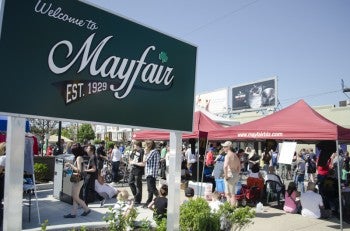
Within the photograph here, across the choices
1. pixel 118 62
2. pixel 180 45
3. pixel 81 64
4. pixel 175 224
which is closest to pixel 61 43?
pixel 81 64

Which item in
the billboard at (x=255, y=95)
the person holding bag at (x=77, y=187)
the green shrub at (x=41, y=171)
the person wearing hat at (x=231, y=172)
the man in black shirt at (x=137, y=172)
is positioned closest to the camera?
the person holding bag at (x=77, y=187)

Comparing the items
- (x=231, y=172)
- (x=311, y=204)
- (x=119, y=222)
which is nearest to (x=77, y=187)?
(x=231, y=172)

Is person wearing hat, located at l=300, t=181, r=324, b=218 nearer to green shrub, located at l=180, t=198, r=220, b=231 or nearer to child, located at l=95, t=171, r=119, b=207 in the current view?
green shrub, located at l=180, t=198, r=220, b=231

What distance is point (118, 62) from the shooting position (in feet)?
11.6

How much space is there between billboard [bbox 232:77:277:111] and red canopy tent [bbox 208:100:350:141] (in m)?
30.3

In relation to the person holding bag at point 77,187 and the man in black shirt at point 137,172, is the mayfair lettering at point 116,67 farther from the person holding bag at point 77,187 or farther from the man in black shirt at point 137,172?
the man in black shirt at point 137,172

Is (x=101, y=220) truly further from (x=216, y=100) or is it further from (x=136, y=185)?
(x=216, y=100)

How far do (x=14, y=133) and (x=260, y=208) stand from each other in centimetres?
795

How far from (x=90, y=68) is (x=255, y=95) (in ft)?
136

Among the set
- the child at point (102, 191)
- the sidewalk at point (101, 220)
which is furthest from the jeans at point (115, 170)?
the sidewalk at point (101, 220)

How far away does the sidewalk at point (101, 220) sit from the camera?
725cm

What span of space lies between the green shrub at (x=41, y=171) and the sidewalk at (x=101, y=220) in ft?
9.21

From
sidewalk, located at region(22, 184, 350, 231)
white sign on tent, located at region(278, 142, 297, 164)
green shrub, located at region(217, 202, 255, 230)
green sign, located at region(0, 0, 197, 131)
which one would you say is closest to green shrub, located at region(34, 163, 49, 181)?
sidewalk, located at region(22, 184, 350, 231)

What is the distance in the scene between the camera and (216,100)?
48.7 meters
